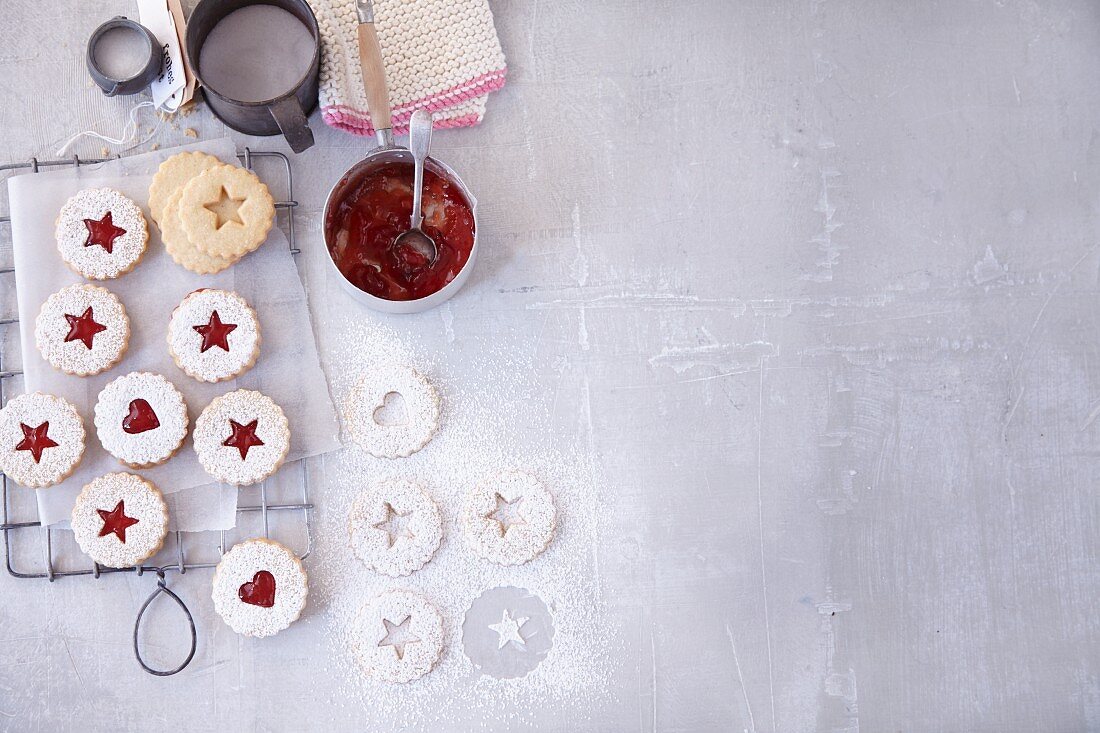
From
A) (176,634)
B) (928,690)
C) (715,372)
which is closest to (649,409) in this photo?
(715,372)

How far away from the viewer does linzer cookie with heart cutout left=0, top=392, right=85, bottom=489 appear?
1.42 metres

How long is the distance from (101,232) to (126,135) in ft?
0.63

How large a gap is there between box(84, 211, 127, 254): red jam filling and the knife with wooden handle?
48cm

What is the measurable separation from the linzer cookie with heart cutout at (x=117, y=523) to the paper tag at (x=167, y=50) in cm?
66

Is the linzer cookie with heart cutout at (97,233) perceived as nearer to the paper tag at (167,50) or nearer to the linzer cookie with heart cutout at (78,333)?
the linzer cookie with heart cutout at (78,333)

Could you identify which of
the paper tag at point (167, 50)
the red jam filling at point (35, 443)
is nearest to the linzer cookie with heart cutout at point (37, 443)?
the red jam filling at point (35, 443)

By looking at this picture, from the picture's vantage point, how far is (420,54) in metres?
1.48

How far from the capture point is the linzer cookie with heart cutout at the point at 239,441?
143 centimetres

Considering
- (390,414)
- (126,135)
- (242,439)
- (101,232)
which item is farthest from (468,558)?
(126,135)

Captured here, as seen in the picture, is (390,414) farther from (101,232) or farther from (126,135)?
(126,135)

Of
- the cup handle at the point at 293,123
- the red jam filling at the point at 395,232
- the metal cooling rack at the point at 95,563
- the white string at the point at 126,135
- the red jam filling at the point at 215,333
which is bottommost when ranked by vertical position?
the metal cooling rack at the point at 95,563

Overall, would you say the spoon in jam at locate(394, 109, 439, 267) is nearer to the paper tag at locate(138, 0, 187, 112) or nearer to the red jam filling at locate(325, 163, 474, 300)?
the red jam filling at locate(325, 163, 474, 300)

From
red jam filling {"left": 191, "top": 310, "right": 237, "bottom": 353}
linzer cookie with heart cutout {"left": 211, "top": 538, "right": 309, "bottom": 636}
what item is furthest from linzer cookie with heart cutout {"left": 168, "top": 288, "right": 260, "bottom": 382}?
linzer cookie with heart cutout {"left": 211, "top": 538, "right": 309, "bottom": 636}

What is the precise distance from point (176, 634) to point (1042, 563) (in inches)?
60.0
